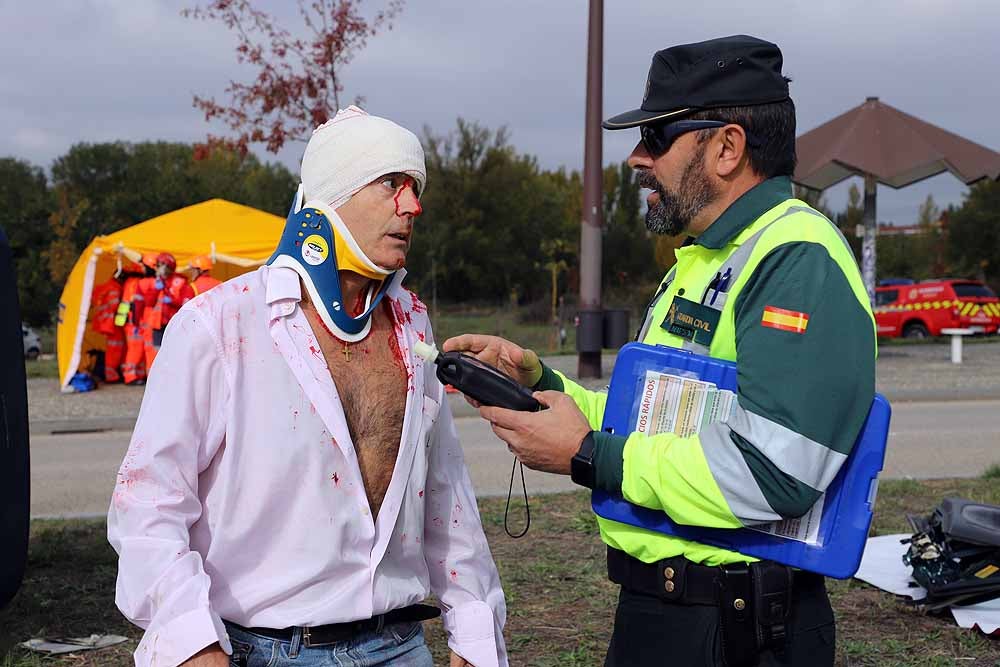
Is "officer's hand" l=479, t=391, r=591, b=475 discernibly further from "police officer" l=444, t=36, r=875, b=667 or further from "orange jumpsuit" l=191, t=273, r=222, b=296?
"orange jumpsuit" l=191, t=273, r=222, b=296

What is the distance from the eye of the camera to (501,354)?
9.87 feet

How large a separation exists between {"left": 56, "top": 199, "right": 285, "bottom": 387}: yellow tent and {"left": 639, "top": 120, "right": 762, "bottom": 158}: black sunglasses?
15398 mm

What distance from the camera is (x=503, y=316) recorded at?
87.0 ft

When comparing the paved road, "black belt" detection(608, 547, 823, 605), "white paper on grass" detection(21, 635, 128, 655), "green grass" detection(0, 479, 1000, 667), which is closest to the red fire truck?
the paved road

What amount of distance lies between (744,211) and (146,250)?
54.7ft

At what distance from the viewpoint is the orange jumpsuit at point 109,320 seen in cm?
1778

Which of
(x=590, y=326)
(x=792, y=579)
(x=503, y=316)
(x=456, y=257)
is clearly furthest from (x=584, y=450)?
(x=456, y=257)

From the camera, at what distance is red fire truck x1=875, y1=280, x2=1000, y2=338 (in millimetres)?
28406

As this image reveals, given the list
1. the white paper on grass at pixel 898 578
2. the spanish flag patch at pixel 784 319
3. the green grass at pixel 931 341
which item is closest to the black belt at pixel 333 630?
the spanish flag patch at pixel 784 319

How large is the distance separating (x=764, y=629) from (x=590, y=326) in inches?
473

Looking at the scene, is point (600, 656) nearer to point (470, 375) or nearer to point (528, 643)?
point (528, 643)

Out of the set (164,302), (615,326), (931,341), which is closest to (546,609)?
(615,326)

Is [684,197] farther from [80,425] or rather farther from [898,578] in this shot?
[80,425]

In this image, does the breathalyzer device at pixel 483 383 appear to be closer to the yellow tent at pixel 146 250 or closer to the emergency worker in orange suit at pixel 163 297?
the emergency worker in orange suit at pixel 163 297
